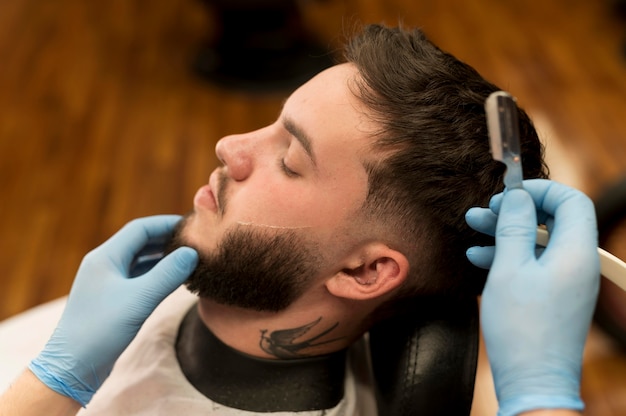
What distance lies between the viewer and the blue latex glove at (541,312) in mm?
888

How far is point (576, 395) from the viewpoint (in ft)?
2.91

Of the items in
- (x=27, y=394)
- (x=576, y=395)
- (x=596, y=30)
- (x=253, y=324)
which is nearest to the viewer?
(x=576, y=395)

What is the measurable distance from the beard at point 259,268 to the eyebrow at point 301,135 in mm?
152

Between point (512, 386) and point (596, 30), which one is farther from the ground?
point (596, 30)

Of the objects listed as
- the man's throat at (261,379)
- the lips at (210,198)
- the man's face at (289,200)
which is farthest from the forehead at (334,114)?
the man's throat at (261,379)

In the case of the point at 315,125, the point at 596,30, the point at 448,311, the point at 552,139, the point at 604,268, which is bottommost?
the point at 448,311

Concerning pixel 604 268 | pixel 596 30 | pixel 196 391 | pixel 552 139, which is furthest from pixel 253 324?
pixel 596 30

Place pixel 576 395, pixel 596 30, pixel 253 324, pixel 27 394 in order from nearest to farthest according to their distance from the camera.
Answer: pixel 576 395
pixel 27 394
pixel 253 324
pixel 596 30

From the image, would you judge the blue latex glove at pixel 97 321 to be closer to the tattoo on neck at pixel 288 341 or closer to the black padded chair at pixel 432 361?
the tattoo on neck at pixel 288 341

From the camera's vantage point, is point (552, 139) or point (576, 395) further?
point (552, 139)

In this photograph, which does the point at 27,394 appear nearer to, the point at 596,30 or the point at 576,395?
the point at 576,395

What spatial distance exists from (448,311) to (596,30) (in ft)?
11.5

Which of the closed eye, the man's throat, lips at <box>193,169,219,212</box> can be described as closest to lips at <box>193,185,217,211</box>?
A: lips at <box>193,169,219,212</box>

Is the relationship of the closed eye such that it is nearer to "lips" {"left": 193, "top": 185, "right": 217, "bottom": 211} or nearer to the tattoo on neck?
"lips" {"left": 193, "top": 185, "right": 217, "bottom": 211}
